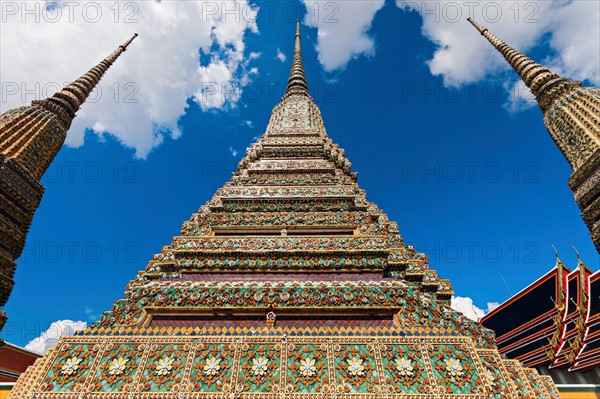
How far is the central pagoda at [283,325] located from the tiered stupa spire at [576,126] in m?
3.40

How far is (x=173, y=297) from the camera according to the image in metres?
5.73

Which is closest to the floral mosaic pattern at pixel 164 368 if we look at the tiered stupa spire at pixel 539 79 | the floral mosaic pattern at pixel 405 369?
the floral mosaic pattern at pixel 405 369

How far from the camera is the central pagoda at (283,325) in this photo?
4.14 meters

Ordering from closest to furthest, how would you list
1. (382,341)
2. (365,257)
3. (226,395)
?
(226,395)
(382,341)
(365,257)

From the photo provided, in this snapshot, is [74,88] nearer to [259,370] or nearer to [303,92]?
[259,370]

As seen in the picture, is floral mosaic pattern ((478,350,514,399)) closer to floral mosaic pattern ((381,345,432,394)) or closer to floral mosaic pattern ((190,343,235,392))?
floral mosaic pattern ((381,345,432,394))

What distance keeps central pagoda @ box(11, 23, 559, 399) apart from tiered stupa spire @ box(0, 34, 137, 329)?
235 centimetres

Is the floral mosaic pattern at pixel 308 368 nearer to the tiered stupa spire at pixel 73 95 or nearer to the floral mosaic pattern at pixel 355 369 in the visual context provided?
the floral mosaic pattern at pixel 355 369

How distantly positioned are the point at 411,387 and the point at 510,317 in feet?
34.6

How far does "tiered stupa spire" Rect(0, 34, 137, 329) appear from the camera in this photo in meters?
6.01

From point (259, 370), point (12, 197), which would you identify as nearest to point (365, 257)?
point (259, 370)

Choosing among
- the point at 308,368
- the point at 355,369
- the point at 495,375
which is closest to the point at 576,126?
the point at 495,375

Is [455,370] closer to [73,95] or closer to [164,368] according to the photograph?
[164,368]

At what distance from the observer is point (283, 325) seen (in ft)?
18.6
